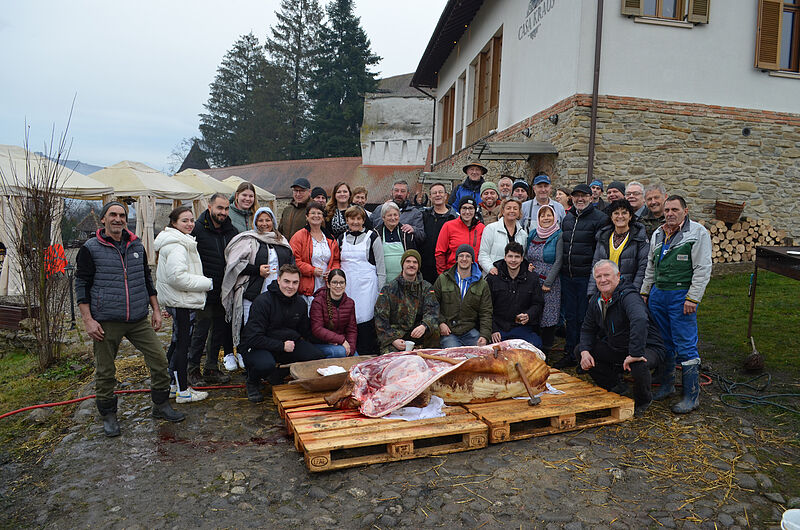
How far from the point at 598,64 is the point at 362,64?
3417 centimetres

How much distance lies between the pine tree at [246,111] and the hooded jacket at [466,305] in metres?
39.4

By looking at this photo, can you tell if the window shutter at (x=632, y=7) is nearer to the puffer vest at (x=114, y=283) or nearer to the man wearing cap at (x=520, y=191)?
the man wearing cap at (x=520, y=191)

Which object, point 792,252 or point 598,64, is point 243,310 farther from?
point 598,64

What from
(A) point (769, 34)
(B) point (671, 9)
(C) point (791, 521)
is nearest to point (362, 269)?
(C) point (791, 521)

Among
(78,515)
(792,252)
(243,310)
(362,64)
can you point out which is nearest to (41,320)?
(243,310)

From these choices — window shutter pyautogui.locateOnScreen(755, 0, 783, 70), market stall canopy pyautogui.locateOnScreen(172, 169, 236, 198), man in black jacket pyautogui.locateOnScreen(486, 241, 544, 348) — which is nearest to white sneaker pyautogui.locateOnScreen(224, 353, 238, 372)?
man in black jacket pyautogui.locateOnScreen(486, 241, 544, 348)

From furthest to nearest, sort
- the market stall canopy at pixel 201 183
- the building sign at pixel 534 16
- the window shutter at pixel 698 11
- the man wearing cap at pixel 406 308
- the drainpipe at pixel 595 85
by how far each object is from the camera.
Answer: the market stall canopy at pixel 201 183, the building sign at pixel 534 16, the window shutter at pixel 698 11, the drainpipe at pixel 595 85, the man wearing cap at pixel 406 308

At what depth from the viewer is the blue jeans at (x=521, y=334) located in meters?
5.62

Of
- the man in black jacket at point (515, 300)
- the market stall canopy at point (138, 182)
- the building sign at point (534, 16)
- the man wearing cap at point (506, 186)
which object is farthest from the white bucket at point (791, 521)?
the market stall canopy at point (138, 182)

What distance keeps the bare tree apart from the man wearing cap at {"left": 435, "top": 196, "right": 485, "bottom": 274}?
455cm

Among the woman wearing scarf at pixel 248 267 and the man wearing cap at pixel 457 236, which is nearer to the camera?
the woman wearing scarf at pixel 248 267

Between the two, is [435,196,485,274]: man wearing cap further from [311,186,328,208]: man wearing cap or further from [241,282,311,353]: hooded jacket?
[241,282,311,353]: hooded jacket

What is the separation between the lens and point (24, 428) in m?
4.66

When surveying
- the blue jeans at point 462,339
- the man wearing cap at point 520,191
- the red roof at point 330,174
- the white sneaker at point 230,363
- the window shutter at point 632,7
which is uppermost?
the window shutter at point 632,7
